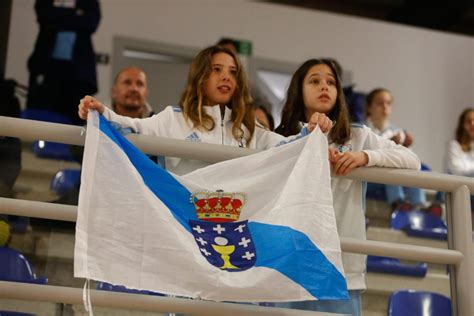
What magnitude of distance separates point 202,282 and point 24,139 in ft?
2.49

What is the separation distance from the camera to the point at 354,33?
8.89 m

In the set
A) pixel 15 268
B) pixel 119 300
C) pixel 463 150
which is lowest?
pixel 119 300

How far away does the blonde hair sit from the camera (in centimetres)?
320

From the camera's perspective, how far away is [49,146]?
4.34 m

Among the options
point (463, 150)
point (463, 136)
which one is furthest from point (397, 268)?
point (463, 136)

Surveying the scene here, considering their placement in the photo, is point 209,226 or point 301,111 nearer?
point 209,226

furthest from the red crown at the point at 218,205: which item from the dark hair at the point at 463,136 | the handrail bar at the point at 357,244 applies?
the dark hair at the point at 463,136

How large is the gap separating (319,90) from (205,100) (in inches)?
17.7

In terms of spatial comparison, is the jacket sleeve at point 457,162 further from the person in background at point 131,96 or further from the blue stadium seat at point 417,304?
the blue stadium seat at point 417,304

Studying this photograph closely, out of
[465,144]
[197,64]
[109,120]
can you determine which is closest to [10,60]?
[465,144]

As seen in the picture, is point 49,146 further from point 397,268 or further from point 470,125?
point 470,125

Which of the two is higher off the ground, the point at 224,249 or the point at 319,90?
the point at 319,90

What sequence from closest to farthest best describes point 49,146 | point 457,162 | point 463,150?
point 49,146 < point 457,162 < point 463,150

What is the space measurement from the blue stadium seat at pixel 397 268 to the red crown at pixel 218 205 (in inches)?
50.5
